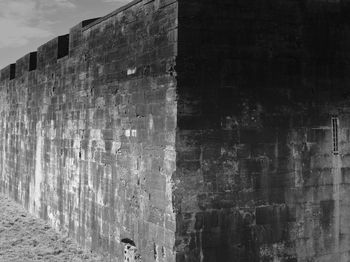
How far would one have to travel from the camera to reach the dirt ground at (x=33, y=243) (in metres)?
8.29

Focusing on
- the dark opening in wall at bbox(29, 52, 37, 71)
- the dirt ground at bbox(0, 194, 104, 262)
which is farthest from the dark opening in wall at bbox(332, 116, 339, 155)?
the dark opening in wall at bbox(29, 52, 37, 71)

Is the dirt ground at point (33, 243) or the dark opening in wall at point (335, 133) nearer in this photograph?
the dark opening in wall at point (335, 133)

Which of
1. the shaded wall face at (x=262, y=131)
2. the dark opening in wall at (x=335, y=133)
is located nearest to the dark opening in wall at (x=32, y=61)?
the shaded wall face at (x=262, y=131)

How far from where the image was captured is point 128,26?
706 centimetres

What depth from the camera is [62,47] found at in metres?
10.2

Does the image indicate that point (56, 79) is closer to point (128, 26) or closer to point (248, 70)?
point (128, 26)

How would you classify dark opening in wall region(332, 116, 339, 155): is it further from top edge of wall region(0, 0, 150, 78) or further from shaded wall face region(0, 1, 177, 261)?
top edge of wall region(0, 0, 150, 78)

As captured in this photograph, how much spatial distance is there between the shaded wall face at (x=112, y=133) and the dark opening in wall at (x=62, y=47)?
23cm

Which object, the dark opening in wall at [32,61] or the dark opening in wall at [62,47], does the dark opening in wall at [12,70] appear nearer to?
the dark opening in wall at [32,61]

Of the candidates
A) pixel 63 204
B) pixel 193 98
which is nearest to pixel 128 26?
pixel 193 98

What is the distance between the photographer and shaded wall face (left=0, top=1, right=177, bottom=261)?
20.1 feet

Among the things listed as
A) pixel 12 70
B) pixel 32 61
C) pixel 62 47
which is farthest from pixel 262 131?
pixel 12 70

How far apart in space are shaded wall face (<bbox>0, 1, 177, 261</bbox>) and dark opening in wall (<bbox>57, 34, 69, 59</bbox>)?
0.74ft

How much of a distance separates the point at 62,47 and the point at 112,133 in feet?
11.9
